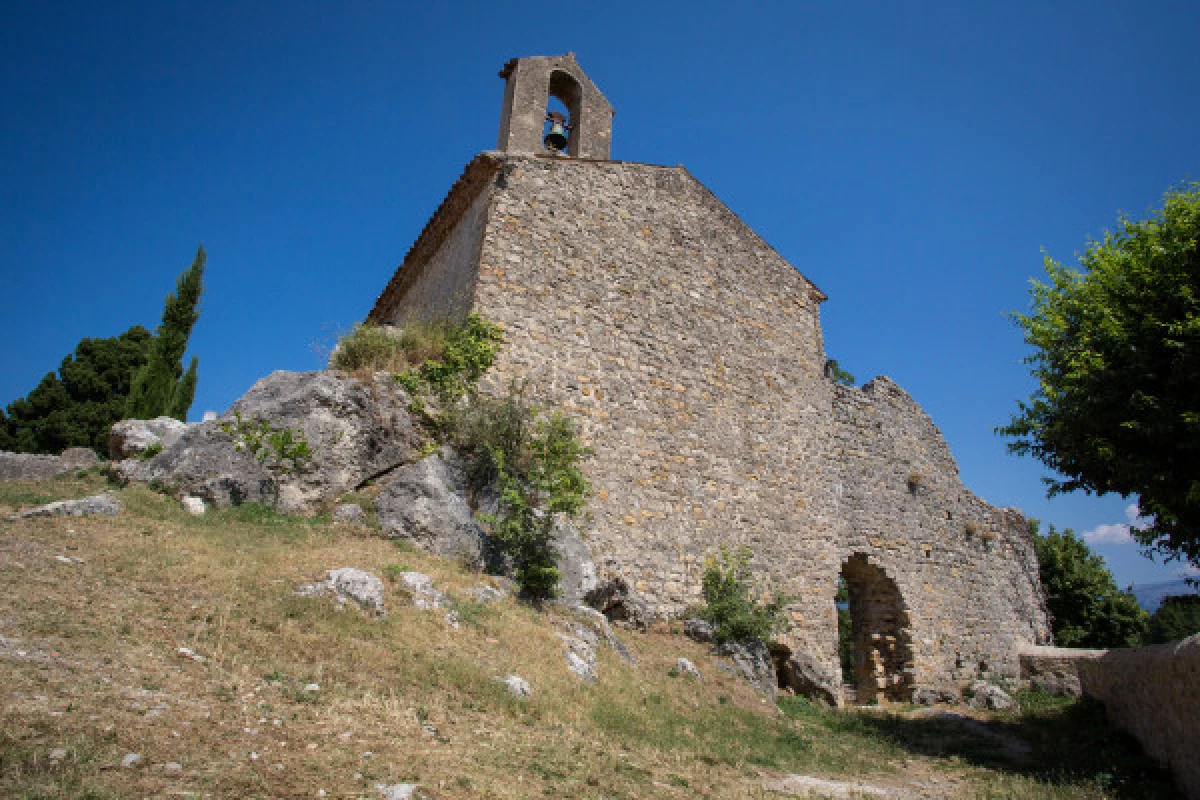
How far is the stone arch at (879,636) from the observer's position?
14.5 metres

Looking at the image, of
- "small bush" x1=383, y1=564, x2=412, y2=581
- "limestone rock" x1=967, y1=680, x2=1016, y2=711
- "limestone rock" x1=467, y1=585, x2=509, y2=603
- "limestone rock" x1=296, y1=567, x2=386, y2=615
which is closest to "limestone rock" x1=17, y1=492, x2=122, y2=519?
"limestone rock" x1=296, y1=567, x2=386, y2=615

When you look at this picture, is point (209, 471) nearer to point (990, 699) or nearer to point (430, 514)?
point (430, 514)

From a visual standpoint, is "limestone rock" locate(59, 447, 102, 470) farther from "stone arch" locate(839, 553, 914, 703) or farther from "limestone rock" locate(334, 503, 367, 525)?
A: "stone arch" locate(839, 553, 914, 703)

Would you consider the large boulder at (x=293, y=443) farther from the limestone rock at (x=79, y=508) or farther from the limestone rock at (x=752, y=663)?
the limestone rock at (x=752, y=663)

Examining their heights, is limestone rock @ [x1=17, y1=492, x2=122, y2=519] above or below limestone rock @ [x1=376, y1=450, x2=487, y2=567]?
below

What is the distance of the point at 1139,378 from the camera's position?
816cm

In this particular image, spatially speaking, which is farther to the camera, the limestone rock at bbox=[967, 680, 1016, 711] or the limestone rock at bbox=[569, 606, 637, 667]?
the limestone rock at bbox=[967, 680, 1016, 711]

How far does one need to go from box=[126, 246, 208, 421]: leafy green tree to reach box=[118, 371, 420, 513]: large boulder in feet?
37.4

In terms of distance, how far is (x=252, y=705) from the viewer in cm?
461

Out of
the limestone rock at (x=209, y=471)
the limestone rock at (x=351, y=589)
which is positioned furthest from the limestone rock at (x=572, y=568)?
the limestone rock at (x=209, y=471)

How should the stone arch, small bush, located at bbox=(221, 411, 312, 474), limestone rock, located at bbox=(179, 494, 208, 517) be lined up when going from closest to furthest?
limestone rock, located at bbox=(179, 494, 208, 517) < small bush, located at bbox=(221, 411, 312, 474) < the stone arch

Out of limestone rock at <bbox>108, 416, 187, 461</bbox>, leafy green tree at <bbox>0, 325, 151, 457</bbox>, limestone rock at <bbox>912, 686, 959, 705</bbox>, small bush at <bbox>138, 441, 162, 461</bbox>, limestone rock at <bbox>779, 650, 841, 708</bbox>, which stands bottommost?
limestone rock at <bbox>912, 686, 959, 705</bbox>

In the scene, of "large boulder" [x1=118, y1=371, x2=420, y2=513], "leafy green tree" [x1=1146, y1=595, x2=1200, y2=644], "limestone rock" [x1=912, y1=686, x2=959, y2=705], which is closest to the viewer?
"large boulder" [x1=118, y1=371, x2=420, y2=513]

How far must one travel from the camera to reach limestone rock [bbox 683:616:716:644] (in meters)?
11.3
